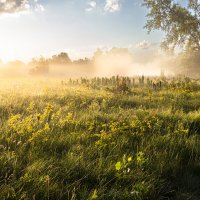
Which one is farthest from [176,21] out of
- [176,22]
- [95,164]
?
[95,164]

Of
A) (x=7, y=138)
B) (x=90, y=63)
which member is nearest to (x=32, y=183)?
(x=7, y=138)

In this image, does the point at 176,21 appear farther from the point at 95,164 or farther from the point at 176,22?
the point at 95,164

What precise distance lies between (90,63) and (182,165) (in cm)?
5242

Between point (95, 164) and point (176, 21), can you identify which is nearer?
point (95, 164)

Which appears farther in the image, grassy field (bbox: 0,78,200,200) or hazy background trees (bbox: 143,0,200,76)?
hazy background trees (bbox: 143,0,200,76)

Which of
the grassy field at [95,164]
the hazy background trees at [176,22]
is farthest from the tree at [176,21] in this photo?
the grassy field at [95,164]

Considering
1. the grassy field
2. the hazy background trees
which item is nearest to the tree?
the hazy background trees

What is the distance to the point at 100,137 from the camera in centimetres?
558

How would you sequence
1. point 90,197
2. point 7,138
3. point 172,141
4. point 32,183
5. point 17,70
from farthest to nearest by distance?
1. point 17,70
2. point 172,141
3. point 7,138
4. point 32,183
5. point 90,197

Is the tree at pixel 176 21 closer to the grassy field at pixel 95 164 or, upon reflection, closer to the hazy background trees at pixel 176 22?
the hazy background trees at pixel 176 22

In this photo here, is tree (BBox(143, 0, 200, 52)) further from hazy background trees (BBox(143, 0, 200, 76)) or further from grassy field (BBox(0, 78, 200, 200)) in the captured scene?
grassy field (BBox(0, 78, 200, 200))

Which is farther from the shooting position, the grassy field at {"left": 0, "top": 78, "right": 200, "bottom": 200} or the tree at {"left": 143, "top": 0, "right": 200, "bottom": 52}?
the tree at {"left": 143, "top": 0, "right": 200, "bottom": 52}

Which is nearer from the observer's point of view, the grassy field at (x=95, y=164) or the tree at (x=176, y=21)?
the grassy field at (x=95, y=164)

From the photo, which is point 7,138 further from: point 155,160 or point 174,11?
point 174,11
